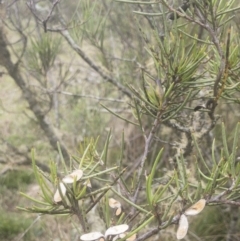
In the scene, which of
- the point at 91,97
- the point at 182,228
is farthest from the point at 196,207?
the point at 91,97

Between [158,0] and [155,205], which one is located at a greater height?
[158,0]

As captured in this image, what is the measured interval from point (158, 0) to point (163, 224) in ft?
1.35

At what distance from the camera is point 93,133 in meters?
3.03

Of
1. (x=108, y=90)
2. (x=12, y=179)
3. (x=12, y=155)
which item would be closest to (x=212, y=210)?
(x=12, y=155)

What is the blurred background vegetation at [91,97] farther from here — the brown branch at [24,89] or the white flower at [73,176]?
the white flower at [73,176]

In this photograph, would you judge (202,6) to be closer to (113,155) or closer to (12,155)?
(12,155)

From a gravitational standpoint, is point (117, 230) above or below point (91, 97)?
above

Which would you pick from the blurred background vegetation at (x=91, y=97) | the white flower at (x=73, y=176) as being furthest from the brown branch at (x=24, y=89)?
the white flower at (x=73, y=176)

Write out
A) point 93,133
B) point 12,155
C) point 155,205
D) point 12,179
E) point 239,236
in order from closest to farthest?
1. point 155,205
2. point 239,236
3. point 12,155
4. point 93,133
5. point 12,179

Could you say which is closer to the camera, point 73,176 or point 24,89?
point 73,176

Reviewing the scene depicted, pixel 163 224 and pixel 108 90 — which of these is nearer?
pixel 163 224

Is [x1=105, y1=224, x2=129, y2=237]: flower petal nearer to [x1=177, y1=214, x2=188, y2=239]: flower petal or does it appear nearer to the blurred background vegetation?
[x1=177, y1=214, x2=188, y2=239]: flower petal

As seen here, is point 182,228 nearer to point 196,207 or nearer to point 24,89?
point 196,207

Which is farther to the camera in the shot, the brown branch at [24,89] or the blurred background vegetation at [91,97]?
the brown branch at [24,89]
